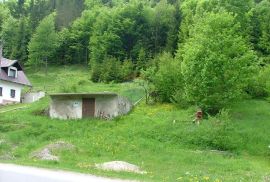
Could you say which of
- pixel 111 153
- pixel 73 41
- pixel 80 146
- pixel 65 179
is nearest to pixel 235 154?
pixel 111 153

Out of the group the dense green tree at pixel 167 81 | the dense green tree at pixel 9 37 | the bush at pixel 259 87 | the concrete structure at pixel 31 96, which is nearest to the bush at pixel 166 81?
the dense green tree at pixel 167 81

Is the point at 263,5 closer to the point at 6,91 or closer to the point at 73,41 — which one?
the point at 73,41

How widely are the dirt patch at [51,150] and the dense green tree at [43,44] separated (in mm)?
60701

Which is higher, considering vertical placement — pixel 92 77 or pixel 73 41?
pixel 73 41

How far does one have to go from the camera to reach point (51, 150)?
29.9 metres

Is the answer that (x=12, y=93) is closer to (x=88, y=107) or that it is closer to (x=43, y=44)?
(x=88, y=107)

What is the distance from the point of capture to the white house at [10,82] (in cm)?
5931

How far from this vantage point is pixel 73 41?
337 ft

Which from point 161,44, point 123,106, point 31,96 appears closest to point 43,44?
point 161,44

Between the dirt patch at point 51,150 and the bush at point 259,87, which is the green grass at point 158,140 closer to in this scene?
the dirt patch at point 51,150

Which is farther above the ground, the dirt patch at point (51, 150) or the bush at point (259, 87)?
the bush at point (259, 87)

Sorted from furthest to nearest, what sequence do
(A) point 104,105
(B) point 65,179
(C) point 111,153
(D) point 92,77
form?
(D) point 92,77 → (A) point 104,105 → (C) point 111,153 → (B) point 65,179

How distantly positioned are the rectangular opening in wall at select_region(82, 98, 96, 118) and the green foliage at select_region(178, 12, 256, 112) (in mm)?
8839

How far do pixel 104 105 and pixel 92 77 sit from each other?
1324 inches
